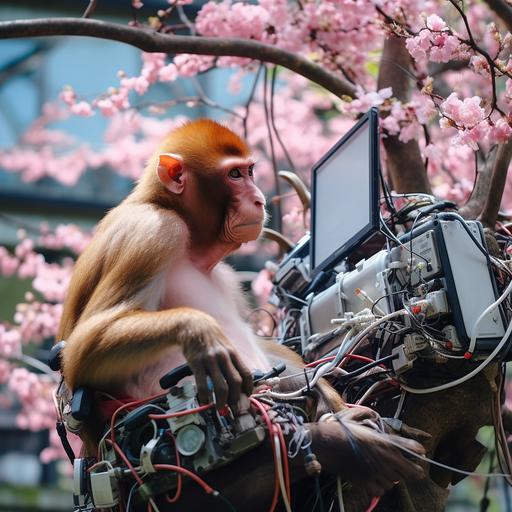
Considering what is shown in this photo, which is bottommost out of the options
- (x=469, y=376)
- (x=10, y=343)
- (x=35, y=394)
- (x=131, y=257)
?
(x=35, y=394)

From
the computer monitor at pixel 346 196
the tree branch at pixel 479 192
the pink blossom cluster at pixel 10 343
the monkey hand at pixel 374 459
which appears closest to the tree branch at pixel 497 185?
the tree branch at pixel 479 192

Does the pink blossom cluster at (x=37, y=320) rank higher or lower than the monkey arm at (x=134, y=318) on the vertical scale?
lower

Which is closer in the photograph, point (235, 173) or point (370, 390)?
point (370, 390)

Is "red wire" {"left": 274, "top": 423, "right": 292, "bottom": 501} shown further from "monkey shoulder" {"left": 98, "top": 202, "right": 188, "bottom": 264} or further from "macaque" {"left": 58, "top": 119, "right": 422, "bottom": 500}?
"monkey shoulder" {"left": 98, "top": 202, "right": 188, "bottom": 264}

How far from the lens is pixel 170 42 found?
4.41 m

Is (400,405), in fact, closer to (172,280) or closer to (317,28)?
(172,280)

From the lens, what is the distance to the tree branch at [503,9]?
3500 mm

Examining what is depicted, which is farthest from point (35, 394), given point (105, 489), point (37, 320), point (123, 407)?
point (105, 489)

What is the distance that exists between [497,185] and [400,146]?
96 cm

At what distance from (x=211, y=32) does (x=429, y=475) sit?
142 inches

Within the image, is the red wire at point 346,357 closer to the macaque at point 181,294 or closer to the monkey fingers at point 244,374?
the macaque at point 181,294

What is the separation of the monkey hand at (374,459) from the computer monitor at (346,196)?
0.83m

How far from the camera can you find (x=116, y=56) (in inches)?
576

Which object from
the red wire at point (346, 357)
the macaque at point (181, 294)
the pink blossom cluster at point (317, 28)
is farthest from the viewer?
Result: the pink blossom cluster at point (317, 28)
